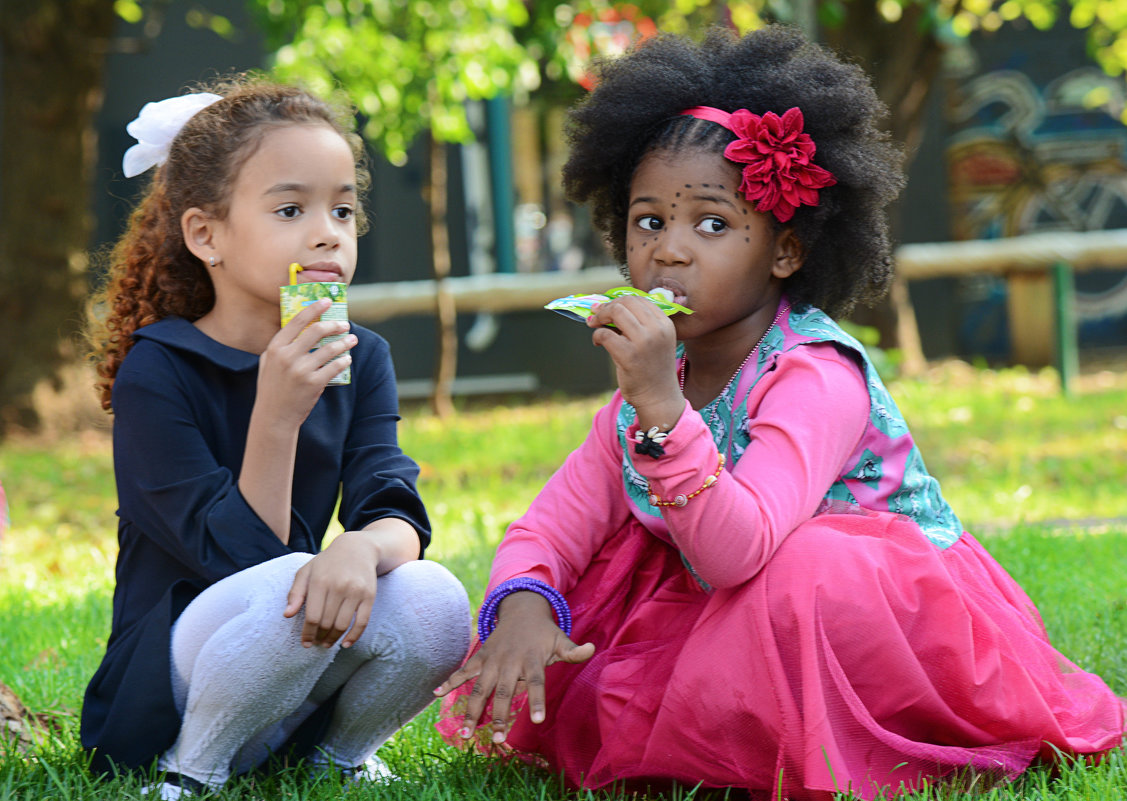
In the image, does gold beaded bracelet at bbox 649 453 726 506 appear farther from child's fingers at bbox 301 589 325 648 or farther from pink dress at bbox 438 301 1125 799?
child's fingers at bbox 301 589 325 648

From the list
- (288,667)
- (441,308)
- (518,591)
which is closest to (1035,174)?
(441,308)

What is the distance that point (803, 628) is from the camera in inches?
75.5

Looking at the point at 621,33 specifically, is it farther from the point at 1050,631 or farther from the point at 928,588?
the point at 928,588

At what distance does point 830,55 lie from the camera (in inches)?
95.7

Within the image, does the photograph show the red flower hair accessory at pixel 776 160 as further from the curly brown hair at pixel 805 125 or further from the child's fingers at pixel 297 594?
the child's fingers at pixel 297 594

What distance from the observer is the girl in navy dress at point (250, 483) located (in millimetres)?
2002

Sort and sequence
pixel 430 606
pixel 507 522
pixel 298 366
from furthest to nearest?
pixel 507 522 < pixel 430 606 < pixel 298 366

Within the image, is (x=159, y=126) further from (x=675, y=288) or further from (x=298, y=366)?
(x=675, y=288)

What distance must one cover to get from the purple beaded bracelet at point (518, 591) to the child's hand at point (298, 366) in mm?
465

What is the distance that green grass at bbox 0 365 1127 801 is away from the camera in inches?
83.7

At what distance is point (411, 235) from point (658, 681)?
8838 mm

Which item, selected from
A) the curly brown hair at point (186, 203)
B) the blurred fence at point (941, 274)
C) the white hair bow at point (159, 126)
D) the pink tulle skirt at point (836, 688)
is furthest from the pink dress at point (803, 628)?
the blurred fence at point (941, 274)

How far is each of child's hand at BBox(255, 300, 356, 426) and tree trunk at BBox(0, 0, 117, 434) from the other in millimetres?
6249

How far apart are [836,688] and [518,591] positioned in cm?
58
